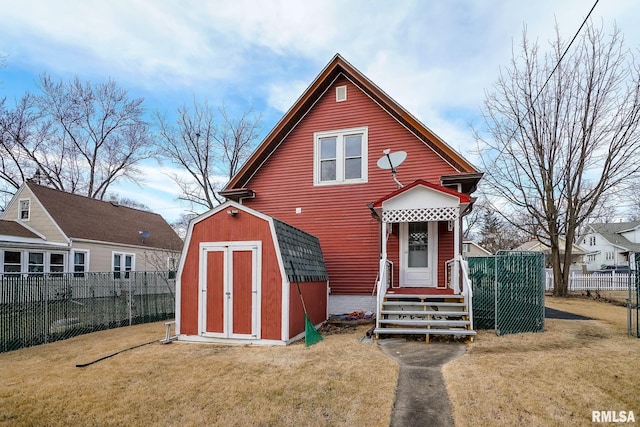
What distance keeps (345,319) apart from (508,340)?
427 cm

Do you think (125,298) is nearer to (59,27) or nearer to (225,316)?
(225,316)

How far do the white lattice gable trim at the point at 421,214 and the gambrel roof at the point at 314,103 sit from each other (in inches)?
60.4

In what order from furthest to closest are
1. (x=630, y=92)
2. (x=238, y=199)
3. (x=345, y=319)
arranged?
1. (x=630, y=92)
2. (x=238, y=199)
3. (x=345, y=319)

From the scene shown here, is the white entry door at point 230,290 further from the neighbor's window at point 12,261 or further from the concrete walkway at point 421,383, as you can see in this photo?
the neighbor's window at point 12,261

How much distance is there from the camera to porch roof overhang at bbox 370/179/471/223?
9039 millimetres

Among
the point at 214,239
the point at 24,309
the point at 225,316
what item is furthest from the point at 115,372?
the point at 24,309

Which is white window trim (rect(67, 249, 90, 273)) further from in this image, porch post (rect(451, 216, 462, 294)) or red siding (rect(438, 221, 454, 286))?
porch post (rect(451, 216, 462, 294))

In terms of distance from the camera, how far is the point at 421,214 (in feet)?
30.5

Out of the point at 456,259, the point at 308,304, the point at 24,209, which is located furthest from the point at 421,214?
the point at 24,209

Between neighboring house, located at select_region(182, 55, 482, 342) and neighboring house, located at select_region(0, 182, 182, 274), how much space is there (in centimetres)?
1002

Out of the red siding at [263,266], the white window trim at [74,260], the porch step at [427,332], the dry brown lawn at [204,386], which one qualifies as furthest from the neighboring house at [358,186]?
the white window trim at [74,260]

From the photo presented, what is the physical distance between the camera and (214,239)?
332 inches

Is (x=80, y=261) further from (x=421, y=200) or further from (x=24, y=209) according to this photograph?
(x=421, y=200)

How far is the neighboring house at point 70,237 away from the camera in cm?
1596
